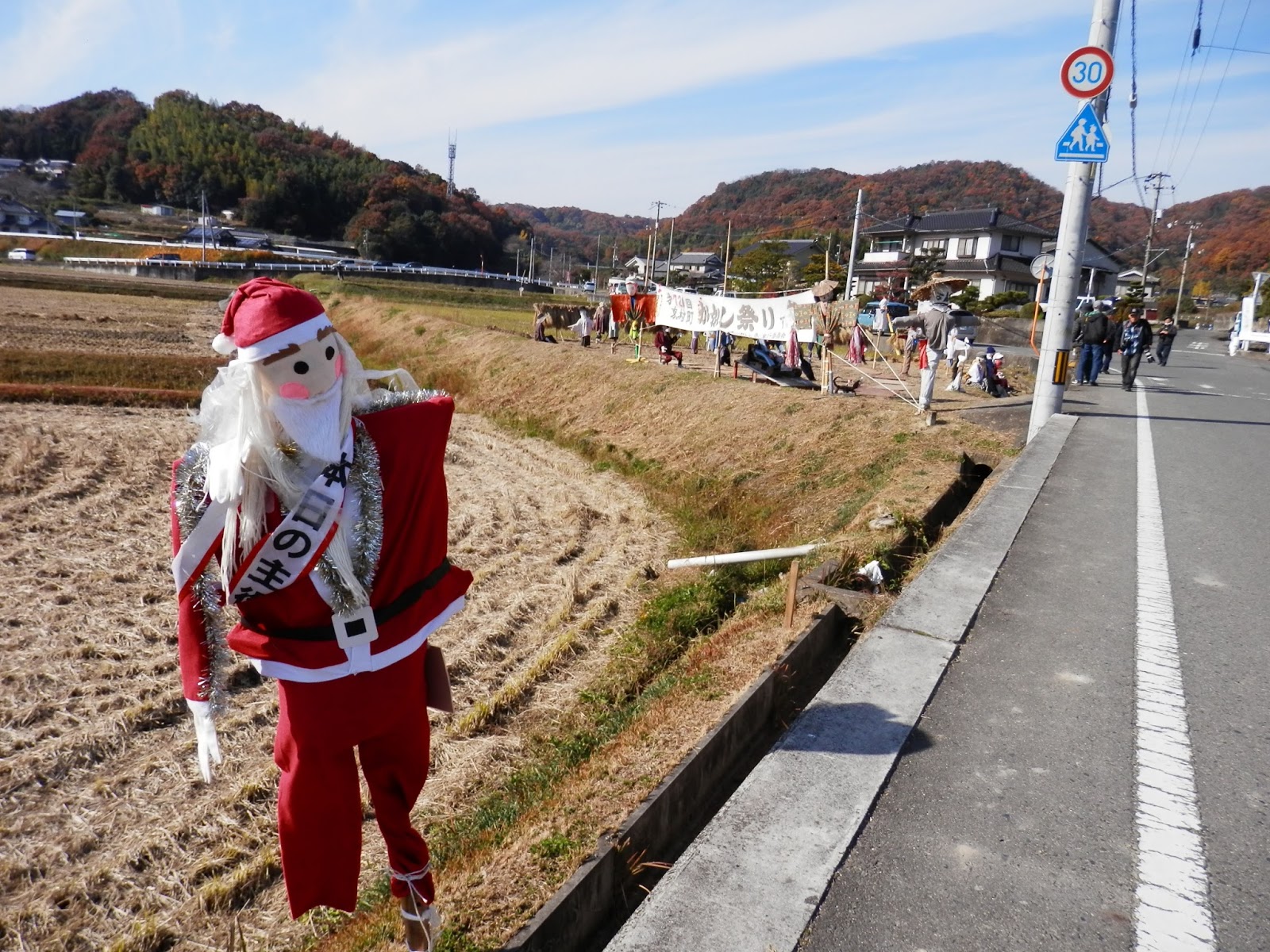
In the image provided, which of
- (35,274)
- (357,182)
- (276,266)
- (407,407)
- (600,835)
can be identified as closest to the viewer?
(407,407)

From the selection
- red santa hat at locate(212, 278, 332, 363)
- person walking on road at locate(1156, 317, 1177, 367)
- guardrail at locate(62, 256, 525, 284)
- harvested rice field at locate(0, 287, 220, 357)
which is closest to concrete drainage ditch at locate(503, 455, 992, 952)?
red santa hat at locate(212, 278, 332, 363)

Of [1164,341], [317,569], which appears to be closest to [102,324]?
[317,569]

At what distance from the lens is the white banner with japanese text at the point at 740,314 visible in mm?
13055

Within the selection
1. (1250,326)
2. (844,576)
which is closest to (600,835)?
(844,576)

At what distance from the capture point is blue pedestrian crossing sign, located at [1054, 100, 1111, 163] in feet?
30.0

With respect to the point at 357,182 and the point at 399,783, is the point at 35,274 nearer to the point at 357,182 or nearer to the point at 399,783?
the point at 399,783

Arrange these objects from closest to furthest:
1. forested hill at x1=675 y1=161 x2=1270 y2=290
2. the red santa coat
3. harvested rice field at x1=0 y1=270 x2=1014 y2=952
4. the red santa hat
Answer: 1. the red santa hat
2. the red santa coat
3. harvested rice field at x1=0 y1=270 x2=1014 y2=952
4. forested hill at x1=675 y1=161 x2=1270 y2=290

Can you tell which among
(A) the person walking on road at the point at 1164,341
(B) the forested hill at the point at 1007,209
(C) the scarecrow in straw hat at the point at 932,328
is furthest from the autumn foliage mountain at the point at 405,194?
(C) the scarecrow in straw hat at the point at 932,328

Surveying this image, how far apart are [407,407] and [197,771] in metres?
2.80

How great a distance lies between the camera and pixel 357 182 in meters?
92.6

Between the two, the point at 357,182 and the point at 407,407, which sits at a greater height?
the point at 357,182

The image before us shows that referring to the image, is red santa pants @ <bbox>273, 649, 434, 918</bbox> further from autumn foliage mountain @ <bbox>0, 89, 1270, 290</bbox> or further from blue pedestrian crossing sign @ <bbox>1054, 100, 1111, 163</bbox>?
autumn foliage mountain @ <bbox>0, 89, 1270, 290</bbox>

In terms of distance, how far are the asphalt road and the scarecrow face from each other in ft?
6.13

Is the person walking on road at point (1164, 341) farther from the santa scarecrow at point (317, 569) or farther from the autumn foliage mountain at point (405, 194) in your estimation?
the autumn foliage mountain at point (405, 194)
